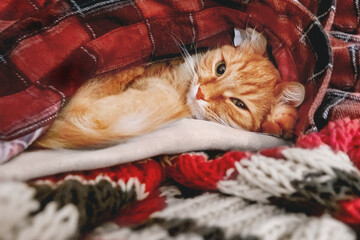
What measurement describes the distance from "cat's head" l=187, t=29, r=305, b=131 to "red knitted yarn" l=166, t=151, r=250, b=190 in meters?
0.24

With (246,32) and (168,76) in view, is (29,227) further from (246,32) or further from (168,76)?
(246,32)

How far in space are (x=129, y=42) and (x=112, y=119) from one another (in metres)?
0.22

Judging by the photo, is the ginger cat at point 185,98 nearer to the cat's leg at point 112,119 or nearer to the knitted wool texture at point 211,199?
the cat's leg at point 112,119

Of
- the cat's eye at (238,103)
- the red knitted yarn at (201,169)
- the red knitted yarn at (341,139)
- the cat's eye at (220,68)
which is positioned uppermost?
the cat's eye at (220,68)

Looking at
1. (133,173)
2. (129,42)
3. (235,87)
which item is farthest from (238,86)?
(133,173)

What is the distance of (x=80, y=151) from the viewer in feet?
2.02

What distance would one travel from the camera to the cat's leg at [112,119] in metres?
0.65

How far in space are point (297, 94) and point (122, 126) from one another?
475 millimetres

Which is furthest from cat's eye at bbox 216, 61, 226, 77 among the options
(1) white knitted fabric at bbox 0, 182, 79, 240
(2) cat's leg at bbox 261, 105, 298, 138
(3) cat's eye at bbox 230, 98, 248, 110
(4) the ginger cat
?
(1) white knitted fabric at bbox 0, 182, 79, 240

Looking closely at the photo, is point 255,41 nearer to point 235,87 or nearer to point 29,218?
point 235,87

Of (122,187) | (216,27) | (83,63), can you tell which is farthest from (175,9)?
(122,187)

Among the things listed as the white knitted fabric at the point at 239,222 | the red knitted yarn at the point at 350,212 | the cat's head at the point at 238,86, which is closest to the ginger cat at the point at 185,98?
the cat's head at the point at 238,86

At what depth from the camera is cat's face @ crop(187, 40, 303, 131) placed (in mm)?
885

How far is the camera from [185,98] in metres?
0.90
